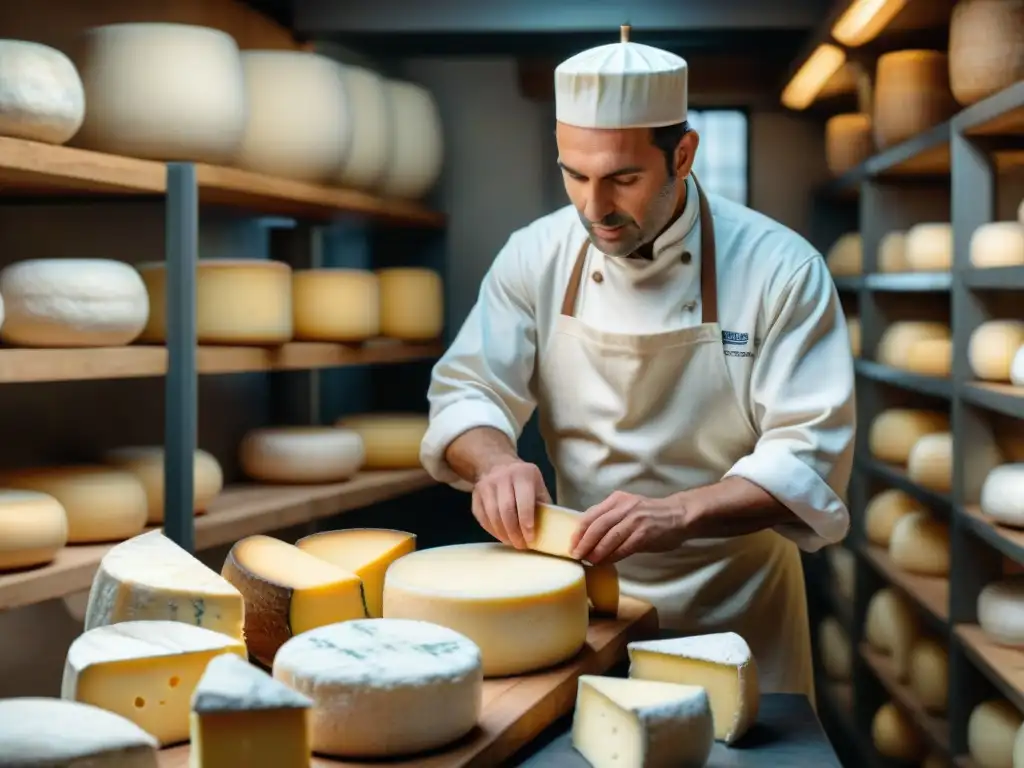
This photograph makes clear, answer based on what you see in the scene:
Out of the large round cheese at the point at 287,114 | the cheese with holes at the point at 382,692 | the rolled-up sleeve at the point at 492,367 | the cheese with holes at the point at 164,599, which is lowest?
the cheese with holes at the point at 382,692

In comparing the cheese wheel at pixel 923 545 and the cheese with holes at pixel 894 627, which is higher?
the cheese wheel at pixel 923 545

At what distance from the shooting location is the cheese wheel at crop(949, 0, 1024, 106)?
8.77ft

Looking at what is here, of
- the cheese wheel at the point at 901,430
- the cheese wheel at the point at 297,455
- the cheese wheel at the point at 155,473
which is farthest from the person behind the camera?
the cheese wheel at the point at 901,430

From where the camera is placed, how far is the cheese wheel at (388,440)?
353cm

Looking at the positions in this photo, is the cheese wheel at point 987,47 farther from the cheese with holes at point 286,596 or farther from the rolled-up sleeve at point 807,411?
the cheese with holes at point 286,596

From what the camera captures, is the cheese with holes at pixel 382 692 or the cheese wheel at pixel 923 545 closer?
the cheese with holes at pixel 382 692

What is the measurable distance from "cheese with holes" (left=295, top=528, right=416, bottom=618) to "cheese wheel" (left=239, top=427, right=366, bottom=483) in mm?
1493

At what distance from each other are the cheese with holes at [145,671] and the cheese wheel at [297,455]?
1.92m

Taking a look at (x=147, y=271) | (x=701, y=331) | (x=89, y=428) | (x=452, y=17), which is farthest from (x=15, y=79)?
(x=452, y=17)

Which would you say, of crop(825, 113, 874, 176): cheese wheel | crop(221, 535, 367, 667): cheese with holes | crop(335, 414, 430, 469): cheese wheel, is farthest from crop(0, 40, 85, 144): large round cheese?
crop(825, 113, 874, 176): cheese wheel

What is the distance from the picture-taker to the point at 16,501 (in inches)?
83.9

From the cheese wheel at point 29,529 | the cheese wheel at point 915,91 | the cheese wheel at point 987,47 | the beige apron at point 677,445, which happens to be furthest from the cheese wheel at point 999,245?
the cheese wheel at point 29,529

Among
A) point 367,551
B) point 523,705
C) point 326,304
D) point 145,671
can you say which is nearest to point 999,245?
point 326,304

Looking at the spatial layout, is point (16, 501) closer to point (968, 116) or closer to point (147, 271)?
point (147, 271)
